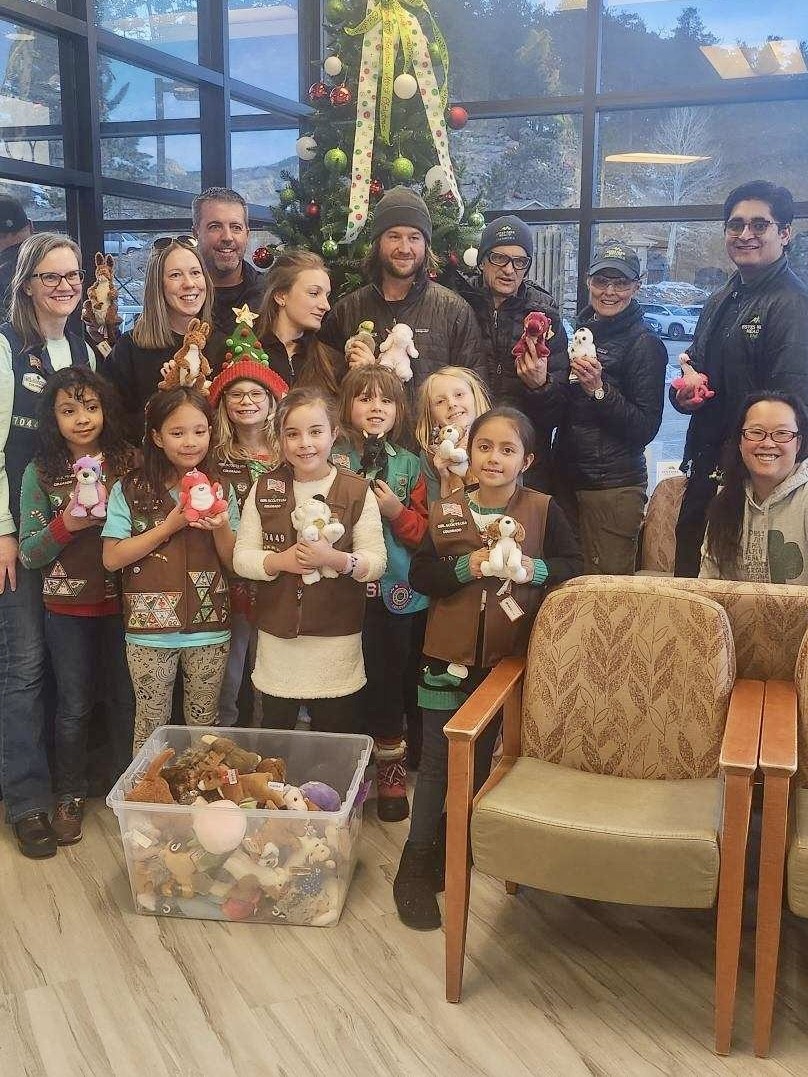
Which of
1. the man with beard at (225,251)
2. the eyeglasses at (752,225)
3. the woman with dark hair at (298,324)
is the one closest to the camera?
the woman with dark hair at (298,324)

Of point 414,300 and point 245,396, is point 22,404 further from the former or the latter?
point 414,300

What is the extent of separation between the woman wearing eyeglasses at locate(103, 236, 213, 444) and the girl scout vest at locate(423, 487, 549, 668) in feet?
3.24

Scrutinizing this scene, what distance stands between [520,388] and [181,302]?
113 cm

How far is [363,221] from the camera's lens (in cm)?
432

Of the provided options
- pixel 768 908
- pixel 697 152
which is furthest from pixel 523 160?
pixel 768 908

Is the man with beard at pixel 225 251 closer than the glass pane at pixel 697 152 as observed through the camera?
Yes

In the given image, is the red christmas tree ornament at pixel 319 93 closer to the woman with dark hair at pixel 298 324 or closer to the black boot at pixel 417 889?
the woman with dark hair at pixel 298 324

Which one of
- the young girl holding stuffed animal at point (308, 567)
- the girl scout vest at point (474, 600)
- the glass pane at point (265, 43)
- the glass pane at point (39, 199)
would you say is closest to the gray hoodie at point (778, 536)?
the girl scout vest at point (474, 600)

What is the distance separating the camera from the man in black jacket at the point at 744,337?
125 inches

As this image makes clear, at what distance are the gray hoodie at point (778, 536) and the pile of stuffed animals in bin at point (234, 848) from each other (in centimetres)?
130

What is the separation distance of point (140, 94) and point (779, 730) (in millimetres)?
3976

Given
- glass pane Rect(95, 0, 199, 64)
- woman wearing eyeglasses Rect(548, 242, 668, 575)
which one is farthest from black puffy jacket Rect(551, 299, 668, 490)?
glass pane Rect(95, 0, 199, 64)

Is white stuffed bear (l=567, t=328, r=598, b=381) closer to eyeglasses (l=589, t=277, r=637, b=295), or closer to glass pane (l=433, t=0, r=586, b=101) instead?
eyeglasses (l=589, t=277, r=637, b=295)

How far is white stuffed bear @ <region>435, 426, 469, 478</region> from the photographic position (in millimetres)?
2756
